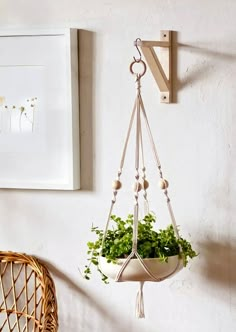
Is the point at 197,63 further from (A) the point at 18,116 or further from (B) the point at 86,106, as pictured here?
(A) the point at 18,116

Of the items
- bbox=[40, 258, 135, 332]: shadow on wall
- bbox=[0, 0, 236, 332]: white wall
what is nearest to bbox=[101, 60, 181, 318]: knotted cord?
bbox=[0, 0, 236, 332]: white wall

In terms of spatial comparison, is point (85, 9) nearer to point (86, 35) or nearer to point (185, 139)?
point (86, 35)

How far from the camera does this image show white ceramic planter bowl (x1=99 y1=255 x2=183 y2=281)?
1.68 metres

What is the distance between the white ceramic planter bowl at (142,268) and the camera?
1682 mm

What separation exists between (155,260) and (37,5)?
83cm

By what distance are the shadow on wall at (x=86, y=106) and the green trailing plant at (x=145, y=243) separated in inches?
8.4

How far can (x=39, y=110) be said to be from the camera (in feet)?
6.55

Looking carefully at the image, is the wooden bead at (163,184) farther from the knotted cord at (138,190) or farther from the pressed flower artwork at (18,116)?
the pressed flower artwork at (18,116)

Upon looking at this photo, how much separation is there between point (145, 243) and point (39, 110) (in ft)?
1.75

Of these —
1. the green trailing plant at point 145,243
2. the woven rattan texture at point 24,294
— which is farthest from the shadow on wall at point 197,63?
the woven rattan texture at point 24,294

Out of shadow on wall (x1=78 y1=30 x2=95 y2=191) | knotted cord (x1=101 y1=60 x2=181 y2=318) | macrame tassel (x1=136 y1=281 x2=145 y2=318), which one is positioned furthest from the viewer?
shadow on wall (x1=78 y1=30 x2=95 y2=191)

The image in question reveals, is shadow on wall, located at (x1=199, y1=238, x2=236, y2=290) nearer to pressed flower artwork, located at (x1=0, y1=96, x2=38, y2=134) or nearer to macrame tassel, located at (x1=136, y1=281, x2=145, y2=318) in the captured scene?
macrame tassel, located at (x1=136, y1=281, x2=145, y2=318)

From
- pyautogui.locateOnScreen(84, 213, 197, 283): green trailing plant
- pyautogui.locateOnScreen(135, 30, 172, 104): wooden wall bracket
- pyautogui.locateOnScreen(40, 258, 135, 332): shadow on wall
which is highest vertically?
pyautogui.locateOnScreen(135, 30, 172, 104): wooden wall bracket

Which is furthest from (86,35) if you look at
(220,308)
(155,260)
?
(220,308)
